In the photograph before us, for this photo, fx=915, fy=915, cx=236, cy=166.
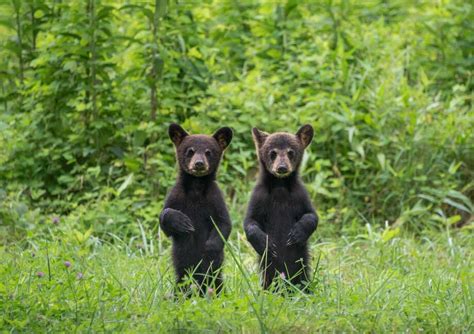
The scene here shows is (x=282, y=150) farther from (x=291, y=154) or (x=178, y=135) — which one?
(x=178, y=135)

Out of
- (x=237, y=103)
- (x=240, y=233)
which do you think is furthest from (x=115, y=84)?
(x=240, y=233)

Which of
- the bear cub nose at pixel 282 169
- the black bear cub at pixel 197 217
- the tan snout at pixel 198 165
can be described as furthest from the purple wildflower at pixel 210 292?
the bear cub nose at pixel 282 169

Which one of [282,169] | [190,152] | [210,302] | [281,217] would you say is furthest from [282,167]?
[210,302]

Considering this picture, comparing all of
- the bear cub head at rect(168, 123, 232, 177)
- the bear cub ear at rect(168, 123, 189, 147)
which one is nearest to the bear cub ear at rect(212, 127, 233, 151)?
the bear cub head at rect(168, 123, 232, 177)

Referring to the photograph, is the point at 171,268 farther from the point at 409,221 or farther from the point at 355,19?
the point at 355,19

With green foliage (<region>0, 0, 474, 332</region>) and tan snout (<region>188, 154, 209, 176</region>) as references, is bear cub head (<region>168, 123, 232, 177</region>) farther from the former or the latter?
green foliage (<region>0, 0, 474, 332</region>)

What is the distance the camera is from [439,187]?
388 inches

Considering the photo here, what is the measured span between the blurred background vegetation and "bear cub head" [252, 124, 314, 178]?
90.2 inches

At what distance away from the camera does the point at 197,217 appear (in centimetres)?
663

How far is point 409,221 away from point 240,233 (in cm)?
184

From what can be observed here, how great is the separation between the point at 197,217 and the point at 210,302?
1.01 meters

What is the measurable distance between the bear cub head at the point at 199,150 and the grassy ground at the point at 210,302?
795mm

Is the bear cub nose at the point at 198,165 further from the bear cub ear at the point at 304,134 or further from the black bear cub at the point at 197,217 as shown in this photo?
the bear cub ear at the point at 304,134

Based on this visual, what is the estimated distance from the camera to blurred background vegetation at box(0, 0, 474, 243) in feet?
31.2
